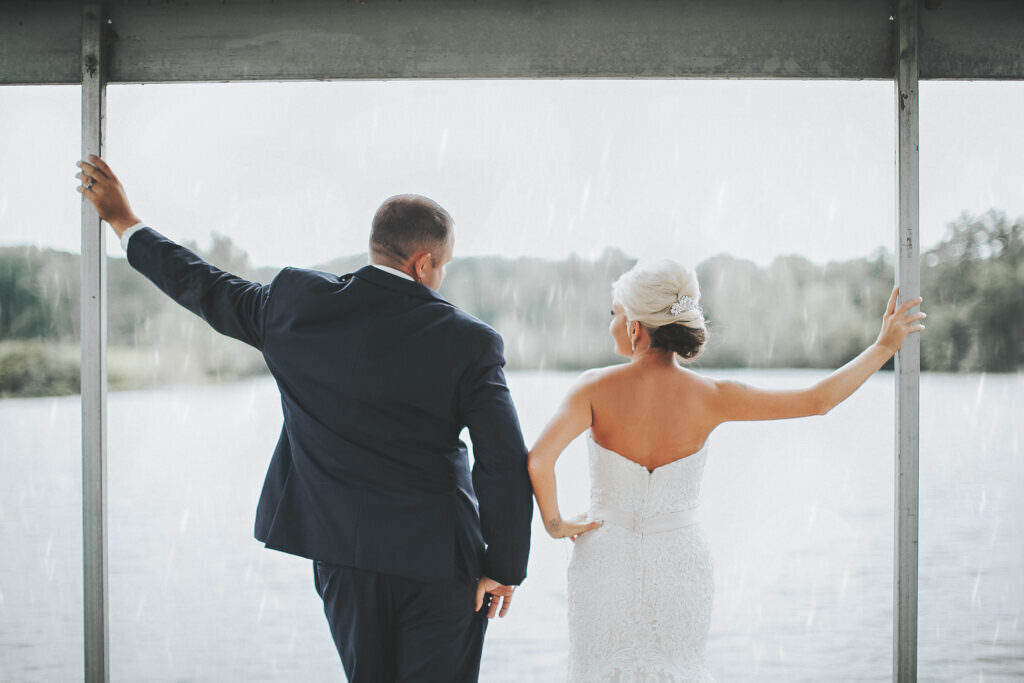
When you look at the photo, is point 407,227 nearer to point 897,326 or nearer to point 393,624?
point 393,624

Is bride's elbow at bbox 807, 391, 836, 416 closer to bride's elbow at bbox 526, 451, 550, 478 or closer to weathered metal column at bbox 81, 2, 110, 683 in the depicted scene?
bride's elbow at bbox 526, 451, 550, 478

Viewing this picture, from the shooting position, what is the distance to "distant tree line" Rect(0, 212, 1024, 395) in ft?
9.03

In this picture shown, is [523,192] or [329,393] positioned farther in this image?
[523,192]

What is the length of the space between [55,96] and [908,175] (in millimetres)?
2886

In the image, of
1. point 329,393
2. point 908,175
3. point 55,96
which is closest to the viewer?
point 329,393

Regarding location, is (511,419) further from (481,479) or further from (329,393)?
(329,393)

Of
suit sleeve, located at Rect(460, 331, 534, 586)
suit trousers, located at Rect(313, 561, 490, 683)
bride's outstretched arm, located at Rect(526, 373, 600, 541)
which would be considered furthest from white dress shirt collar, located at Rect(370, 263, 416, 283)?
suit trousers, located at Rect(313, 561, 490, 683)

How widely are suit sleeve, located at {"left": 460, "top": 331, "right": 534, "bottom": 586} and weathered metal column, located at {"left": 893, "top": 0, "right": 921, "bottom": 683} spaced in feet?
4.27

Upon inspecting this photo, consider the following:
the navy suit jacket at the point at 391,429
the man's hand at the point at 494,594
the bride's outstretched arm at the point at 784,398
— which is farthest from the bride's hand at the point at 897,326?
the man's hand at the point at 494,594

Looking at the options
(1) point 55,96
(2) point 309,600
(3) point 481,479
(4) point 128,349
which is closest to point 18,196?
(1) point 55,96

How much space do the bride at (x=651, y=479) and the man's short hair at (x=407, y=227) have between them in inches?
20.3

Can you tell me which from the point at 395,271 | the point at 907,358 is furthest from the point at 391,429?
the point at 907,358

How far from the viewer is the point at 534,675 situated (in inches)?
128

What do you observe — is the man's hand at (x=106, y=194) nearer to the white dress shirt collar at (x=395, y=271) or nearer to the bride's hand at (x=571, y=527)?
the white dress shirt collar at (x=395, y=271)
